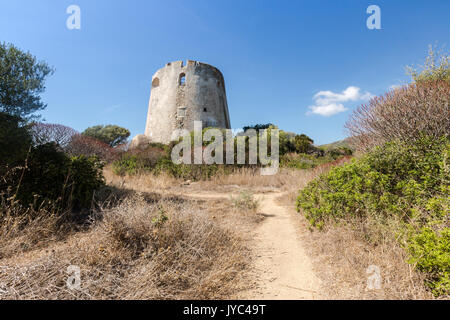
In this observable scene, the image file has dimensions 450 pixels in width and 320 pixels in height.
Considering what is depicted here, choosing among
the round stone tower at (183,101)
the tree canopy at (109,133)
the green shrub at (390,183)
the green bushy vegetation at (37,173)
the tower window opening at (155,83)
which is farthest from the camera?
the tree canopy at (109,133)

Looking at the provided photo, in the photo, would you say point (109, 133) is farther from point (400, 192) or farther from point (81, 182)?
point (400, 192)

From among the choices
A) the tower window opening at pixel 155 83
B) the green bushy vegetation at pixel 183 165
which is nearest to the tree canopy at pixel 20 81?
the green bushy vegetation at pixel 183 165

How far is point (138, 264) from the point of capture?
84.0 inches

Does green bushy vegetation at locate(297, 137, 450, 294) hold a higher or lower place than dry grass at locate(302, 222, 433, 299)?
higher

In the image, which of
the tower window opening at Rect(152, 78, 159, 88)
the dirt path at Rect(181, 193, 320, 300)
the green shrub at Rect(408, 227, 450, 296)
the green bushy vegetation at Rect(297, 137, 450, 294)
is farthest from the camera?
the tower window opening at Rect(152, 78, 159, 88)

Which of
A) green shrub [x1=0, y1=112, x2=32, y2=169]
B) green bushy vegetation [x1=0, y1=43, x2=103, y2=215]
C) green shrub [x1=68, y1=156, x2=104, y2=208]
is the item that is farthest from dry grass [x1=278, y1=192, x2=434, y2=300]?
green shrub [x1=0, y1=112, x2=32, y2=169]

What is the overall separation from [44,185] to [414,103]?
24.3 ft

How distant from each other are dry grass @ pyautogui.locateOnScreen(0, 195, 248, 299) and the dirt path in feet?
0.77

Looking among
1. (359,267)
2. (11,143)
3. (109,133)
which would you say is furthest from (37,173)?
(109,133)

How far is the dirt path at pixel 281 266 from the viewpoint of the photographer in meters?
2.03

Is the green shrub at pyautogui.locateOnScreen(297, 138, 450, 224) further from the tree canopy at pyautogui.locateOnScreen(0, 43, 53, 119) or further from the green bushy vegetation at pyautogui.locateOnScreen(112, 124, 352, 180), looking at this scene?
the tree canopy at pyautogui.locateOnScreen(0, 43, 53, 119)

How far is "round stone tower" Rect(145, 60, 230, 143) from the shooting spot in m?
18.5

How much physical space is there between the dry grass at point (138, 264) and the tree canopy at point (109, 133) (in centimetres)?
2824

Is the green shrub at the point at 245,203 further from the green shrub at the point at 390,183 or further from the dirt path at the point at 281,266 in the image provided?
the green shrub at the point at 390,183
